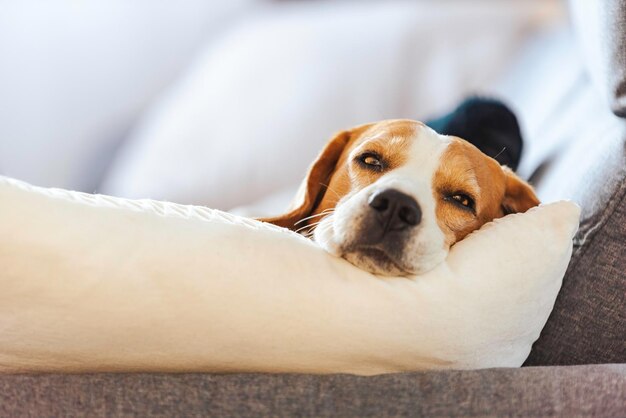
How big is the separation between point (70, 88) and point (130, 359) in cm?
278

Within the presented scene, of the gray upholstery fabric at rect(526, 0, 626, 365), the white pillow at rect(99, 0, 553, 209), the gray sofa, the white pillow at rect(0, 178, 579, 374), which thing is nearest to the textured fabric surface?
the gray upholstery fabric at rect(526, 0, 626, 365)

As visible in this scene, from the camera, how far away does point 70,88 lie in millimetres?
3447

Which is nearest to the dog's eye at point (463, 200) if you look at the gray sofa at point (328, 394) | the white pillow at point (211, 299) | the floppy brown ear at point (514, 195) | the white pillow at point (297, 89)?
the floppy brown ear at point (514, 195)

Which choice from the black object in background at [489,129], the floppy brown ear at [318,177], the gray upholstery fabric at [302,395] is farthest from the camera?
the black object in background at [489,129]

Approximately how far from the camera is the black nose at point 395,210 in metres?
1.12

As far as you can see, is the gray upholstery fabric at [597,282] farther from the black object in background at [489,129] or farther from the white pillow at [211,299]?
the black object in background at [489,129]

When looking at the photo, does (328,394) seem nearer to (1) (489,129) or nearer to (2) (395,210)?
(2) (395,210)

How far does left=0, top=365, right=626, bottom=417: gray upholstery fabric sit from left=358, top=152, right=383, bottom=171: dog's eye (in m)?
0.51

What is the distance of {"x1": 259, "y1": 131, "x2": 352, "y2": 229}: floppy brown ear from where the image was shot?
4.82 feet

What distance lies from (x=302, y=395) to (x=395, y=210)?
34 centimetres

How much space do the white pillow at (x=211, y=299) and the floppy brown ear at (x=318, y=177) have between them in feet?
1.34

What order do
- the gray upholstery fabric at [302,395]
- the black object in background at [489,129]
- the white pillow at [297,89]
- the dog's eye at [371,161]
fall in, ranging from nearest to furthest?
the gray upholstery fabric at [302,395], the dog's eye at [371,161], the black object in background at [489,129], the white pillow at [297,89]

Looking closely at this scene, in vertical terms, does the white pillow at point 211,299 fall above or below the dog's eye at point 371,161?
below

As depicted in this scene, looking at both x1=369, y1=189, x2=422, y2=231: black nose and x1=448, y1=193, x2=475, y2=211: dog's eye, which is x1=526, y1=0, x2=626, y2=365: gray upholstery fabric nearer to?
x1=448, y1=193, x2=475, y2=211: dog's eye
